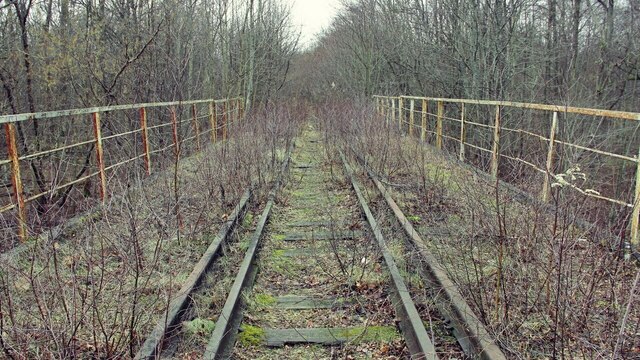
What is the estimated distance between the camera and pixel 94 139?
7.55m

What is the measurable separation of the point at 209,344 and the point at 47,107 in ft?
41.9

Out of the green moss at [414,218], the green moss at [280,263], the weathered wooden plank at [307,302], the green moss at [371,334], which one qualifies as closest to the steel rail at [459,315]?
the green moss at [371,334]

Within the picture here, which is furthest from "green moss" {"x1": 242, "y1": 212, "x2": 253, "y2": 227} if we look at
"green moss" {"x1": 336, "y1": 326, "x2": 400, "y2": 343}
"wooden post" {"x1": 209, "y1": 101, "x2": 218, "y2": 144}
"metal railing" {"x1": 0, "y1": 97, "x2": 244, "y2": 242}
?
"wooden post" {"x1": 209, "y1": 101, "x2": 218, "y2": 144}

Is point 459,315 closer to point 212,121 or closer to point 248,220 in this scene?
point 248,220

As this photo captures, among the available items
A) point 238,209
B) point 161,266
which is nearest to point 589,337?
point 161,266

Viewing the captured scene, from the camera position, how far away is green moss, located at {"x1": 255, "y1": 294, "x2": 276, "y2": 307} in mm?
4555

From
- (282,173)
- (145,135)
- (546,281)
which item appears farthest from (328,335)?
(145,135)

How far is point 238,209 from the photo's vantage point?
703 centimetres

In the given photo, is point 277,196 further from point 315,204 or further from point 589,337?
point 589,337

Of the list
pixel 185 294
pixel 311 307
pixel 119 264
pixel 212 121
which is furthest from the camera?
pixel 212 121

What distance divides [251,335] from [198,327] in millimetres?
400

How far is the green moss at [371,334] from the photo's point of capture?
3.80 metres

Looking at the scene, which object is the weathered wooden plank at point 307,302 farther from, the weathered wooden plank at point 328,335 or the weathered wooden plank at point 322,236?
the weathered wooden plank at point 322,236

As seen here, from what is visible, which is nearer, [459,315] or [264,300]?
[459,315]
